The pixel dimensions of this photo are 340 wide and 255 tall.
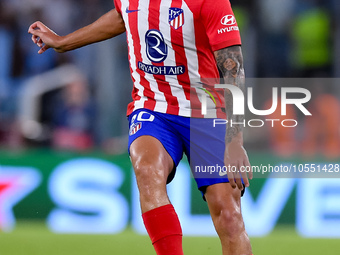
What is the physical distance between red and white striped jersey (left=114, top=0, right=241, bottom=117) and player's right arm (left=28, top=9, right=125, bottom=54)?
0.75 feet

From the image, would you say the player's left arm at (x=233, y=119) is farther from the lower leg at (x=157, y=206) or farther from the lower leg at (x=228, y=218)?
the lower leg at (x=157, y=206)

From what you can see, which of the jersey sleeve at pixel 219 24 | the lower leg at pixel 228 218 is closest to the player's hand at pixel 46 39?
the jersey sleeve at pixel 219 24

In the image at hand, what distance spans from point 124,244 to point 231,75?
318 centimetres

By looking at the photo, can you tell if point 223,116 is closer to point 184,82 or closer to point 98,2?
point 184,82

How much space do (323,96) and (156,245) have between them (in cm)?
491

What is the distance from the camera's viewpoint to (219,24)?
420cm

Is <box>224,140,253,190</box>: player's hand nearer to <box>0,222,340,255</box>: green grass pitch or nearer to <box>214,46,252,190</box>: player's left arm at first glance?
<box>214,46,252,190</box>: player's left arm

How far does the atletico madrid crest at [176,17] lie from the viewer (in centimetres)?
432

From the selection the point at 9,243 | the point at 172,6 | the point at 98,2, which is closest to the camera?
the point at 172,6

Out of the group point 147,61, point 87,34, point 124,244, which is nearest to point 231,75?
point 147,61

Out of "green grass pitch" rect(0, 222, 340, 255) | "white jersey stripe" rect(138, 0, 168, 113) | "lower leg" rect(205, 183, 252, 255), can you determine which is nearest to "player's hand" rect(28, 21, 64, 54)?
"white jersey stripe" rect(138, 0, 168, 113)

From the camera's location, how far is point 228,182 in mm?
4352

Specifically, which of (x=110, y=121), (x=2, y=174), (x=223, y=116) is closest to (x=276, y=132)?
(x=110, y=121)

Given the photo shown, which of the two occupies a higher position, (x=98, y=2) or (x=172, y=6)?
(x=98, y=2)
